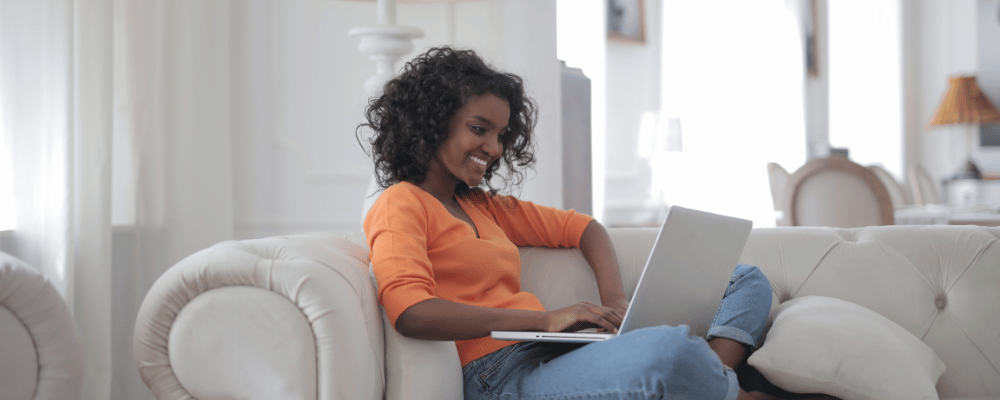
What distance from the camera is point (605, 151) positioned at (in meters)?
3.45

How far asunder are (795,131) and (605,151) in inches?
60.6

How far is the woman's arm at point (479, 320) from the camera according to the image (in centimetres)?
100

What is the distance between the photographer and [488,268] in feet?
4.01

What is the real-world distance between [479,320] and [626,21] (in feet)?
9.14

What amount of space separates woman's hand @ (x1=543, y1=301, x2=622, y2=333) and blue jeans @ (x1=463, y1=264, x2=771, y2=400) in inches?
1.5

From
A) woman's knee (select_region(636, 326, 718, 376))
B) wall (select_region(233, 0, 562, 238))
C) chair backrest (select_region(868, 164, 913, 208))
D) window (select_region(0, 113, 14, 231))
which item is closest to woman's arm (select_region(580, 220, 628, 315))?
woman's knee (select_region(636, 326, 718, 376))

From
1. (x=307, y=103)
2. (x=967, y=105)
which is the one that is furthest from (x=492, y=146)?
(x=967, y=105)

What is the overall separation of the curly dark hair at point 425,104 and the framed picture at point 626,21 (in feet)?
7.21

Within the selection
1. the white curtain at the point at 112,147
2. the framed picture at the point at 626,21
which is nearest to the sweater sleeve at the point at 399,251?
the white curtain at the point at 112,147

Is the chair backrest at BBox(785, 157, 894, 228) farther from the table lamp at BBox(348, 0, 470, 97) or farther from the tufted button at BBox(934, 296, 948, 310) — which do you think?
the table lamp at BBox(348, 0, 470, 97)

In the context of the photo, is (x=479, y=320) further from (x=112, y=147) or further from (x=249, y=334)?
(x=112, y=147)

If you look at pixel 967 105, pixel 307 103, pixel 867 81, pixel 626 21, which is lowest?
pixel 307 103

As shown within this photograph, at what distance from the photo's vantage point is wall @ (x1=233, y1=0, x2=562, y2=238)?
2357mm

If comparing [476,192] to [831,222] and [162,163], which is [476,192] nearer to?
[162,163]
